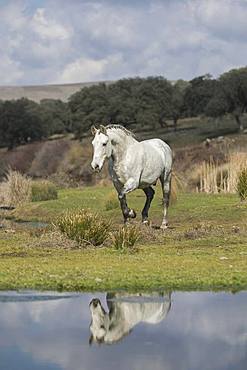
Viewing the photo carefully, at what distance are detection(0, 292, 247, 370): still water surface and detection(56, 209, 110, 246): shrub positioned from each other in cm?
585

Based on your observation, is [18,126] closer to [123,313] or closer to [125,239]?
[125,239]

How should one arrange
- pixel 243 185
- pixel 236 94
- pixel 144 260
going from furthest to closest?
1. pixel 236 94
2. pixel 243 185
3. pixel 144 260

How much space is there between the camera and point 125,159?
23391 millimetres

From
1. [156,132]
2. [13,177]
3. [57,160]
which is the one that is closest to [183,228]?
[13,177]

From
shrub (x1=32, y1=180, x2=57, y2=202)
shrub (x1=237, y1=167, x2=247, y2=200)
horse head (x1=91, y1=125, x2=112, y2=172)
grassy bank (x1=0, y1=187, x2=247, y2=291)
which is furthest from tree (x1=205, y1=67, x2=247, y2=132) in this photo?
horse head (x1=91, y1=125, x2=112, y2=172)

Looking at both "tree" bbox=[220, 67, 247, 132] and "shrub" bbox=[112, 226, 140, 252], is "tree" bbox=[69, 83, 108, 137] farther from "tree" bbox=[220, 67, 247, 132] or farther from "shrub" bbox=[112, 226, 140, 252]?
"shrub" bbox=[112, 226, 140, 252]

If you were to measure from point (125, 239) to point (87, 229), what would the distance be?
1.33 metres

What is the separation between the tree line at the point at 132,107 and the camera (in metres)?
112

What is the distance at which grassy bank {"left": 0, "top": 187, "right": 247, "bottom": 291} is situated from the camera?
1545 centimetres

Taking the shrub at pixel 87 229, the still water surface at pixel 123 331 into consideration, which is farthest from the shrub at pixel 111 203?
the still water surface at pixel 123 331

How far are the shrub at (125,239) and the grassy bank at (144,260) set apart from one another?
254mm

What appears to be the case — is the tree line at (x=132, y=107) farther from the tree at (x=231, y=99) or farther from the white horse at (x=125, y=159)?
the white horse at (x=125, y=159)

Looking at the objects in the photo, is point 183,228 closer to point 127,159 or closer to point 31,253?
point 127,159

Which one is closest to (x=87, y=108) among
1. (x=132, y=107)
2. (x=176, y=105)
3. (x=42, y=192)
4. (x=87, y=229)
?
(x=132, y=107)
